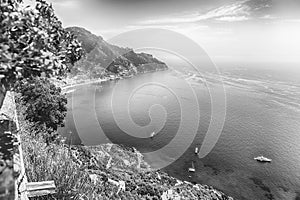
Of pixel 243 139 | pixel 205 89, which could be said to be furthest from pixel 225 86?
pixel 243 139

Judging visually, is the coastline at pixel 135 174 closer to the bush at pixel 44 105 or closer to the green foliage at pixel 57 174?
the bush at pixel 44 105

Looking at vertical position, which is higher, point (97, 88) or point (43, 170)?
point (43, 170)

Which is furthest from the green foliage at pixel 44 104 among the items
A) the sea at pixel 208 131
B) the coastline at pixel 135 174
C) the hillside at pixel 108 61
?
the hillside at pixel 108 61

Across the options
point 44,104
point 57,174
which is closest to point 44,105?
point 44,104

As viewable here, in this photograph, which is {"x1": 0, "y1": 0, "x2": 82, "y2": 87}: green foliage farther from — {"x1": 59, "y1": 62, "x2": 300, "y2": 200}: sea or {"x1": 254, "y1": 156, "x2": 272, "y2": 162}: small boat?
{"x1": 254, "y1": 156, "x2": 272, "y2": 162}: small boat

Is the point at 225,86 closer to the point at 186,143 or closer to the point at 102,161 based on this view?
the point at 186,143
